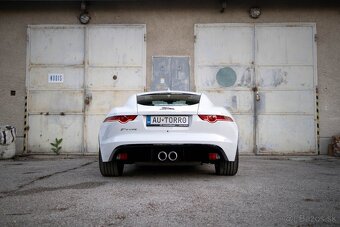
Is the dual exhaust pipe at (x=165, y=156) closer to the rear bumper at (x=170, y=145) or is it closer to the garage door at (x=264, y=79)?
the rear bumper at (x=170, y=145)

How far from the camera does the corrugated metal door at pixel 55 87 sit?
9266mm

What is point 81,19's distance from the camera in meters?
9.47

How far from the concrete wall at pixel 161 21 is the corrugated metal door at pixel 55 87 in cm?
27

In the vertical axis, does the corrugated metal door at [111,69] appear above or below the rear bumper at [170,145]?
above

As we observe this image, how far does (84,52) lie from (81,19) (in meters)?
0.87

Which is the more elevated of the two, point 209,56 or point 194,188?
point 209,56

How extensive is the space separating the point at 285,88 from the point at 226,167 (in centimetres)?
511

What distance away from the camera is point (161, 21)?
9.50 meters

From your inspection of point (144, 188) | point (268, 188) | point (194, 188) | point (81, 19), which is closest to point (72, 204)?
point (144, 188)

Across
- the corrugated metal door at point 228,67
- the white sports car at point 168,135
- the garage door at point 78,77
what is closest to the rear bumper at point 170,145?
the white sports car at point 168,135

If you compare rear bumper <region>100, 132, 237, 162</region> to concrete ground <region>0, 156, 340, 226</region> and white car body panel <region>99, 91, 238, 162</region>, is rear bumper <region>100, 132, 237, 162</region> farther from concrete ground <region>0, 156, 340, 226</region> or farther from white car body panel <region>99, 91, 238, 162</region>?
concrete ground <region>0, 156, 340, 226</region>

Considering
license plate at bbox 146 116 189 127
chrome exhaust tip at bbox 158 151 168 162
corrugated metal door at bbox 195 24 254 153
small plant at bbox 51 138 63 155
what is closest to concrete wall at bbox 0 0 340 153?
corrugated metal door at bbox 195 24 254 153

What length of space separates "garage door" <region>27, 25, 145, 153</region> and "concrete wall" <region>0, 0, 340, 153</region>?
9.7 inches

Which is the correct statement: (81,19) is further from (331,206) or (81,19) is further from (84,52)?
(331,206)
